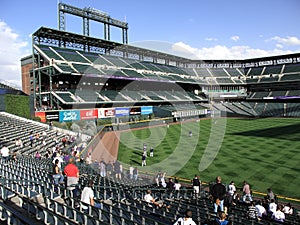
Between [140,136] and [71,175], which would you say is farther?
[140,136]

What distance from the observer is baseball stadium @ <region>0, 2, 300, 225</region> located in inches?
335

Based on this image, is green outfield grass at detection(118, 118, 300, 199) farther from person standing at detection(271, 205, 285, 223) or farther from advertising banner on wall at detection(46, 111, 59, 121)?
advertising banner on wall at detection(46, 111, 59, 121)

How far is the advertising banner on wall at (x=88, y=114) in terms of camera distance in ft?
142

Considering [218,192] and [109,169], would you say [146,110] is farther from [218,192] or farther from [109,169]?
[218,192]

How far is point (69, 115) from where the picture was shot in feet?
136

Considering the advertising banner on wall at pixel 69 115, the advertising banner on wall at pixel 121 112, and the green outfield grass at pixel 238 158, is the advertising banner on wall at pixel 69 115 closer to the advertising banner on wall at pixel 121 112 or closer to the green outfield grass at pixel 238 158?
the advertising banner on wall at pixel 121 112

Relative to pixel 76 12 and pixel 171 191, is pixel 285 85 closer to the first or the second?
pixel 76 12

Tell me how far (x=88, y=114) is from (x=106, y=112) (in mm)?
3793

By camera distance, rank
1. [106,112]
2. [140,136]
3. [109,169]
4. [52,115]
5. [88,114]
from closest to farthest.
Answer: [109,169] → [140,136] → [52,115] → [88,114] → [106,112]

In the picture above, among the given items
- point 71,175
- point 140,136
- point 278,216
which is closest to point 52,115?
point 140,136

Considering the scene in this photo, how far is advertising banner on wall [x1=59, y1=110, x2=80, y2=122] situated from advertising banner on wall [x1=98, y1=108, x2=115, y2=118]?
4468mm

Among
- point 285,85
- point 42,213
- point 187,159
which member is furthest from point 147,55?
point 42,213

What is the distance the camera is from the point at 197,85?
83688 millimetres

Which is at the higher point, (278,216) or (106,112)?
(106,112)
